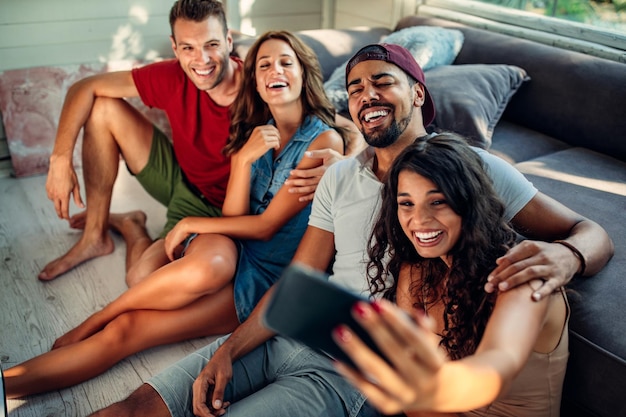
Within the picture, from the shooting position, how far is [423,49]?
2.80 meters

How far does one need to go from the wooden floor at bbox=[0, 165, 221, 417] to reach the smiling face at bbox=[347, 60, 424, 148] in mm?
895

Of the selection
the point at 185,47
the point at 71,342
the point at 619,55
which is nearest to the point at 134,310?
the point at 71,342

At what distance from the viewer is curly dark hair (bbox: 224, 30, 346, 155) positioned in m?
1.99

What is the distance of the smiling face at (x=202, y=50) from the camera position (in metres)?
2.19

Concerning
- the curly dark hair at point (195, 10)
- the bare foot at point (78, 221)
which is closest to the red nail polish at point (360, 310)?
the curly dark hair at point (195, 10)

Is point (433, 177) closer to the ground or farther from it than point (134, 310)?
farther from it

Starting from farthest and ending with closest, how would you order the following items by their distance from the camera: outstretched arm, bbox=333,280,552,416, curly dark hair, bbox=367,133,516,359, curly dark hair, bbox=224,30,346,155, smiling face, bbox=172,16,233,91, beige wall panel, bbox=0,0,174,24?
beige wall panel, bbox=0,0,174,24, smiling face, bbox=172,16,233,91, curly dark hair, bbox=224,30,346,155, curly dark hair, bbox=367,133,516,359, outstretched arm, bbox=333,280,552,416

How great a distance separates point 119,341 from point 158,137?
0.93 m

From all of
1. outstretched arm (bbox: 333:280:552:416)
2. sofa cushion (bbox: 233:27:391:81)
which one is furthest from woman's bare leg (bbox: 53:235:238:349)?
sofa cushion (bbox: 233:27:391:81)

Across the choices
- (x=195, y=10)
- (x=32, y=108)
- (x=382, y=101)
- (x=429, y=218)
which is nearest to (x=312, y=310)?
(x=429, y=218)

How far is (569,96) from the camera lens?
2469 millimetres

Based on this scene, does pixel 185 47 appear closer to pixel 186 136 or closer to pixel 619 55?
pixel 186 136

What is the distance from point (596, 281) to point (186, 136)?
1.48 meters

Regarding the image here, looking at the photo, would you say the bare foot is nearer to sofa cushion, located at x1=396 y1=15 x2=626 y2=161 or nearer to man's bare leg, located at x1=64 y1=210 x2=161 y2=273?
man's bare leg, located at x1=64 y1=210 x2=161 y2=273
